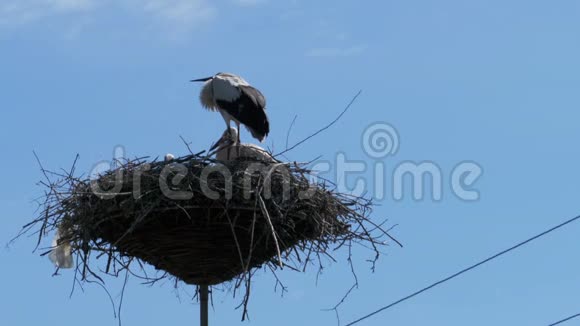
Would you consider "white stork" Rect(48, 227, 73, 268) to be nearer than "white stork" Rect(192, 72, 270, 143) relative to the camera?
Yes

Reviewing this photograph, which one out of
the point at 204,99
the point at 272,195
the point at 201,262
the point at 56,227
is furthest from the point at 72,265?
the point at 204,99

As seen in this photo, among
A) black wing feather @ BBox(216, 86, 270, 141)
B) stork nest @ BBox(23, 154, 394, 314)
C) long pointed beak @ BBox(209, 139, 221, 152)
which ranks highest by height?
black wing feather @ BBox(216, 86, 270, 141)

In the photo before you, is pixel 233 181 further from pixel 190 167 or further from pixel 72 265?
pixel 72 265

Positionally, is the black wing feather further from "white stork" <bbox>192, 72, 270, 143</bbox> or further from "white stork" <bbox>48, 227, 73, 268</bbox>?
"white stork" <bbox>48, 227, 73, 268</bbox>

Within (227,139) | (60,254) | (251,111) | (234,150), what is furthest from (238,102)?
(60,254)

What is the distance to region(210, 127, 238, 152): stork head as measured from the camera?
1066 cm

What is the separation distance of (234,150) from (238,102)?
0.94 metres

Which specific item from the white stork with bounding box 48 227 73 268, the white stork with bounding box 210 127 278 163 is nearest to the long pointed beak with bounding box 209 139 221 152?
the white stork with bounding box 210 127 278 163

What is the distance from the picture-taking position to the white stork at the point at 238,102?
36.2 ft

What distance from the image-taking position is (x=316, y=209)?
29.3 feet

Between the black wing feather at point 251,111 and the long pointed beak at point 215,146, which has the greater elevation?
→ the black wing feather at point 251,111

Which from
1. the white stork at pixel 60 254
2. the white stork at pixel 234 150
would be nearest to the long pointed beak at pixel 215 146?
the white stork at pixel 234 150

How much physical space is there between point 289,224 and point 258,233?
219 millimetres

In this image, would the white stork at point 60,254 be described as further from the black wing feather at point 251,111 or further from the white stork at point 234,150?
the black wing feather at point 251,111
